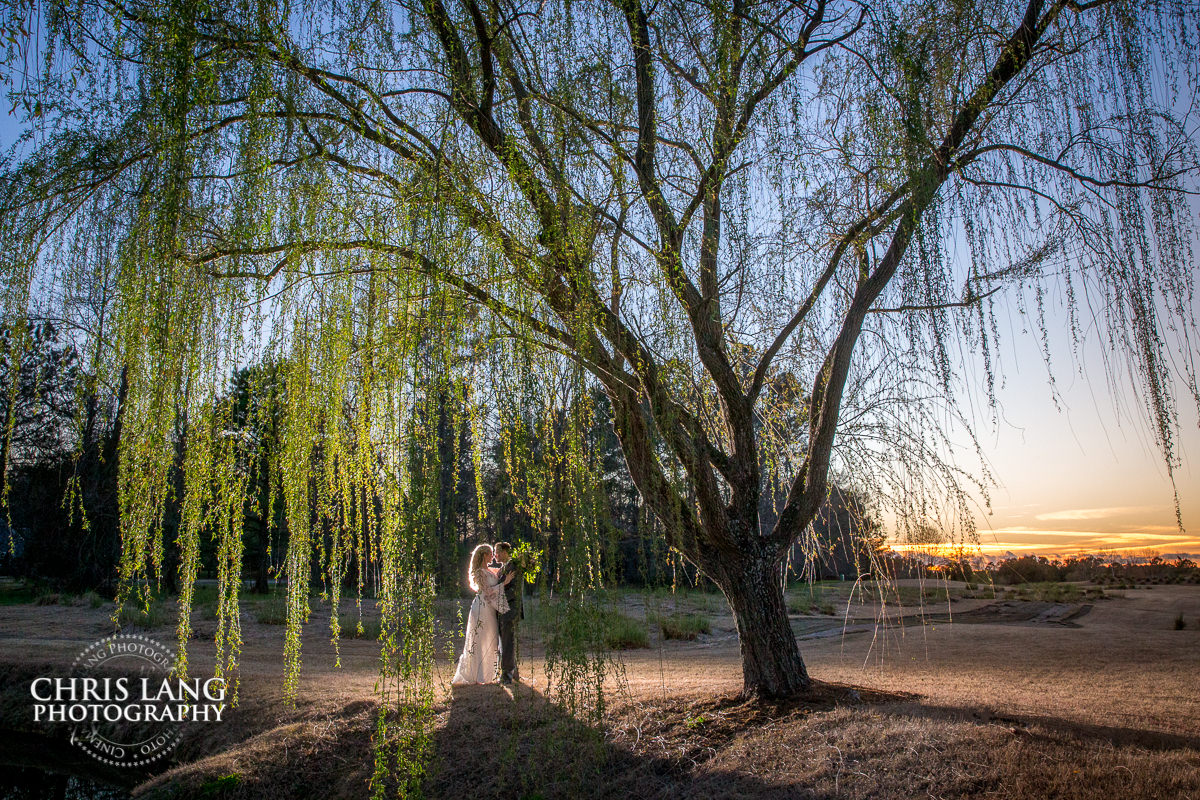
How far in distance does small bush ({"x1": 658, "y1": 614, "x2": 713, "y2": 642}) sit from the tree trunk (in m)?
7.21

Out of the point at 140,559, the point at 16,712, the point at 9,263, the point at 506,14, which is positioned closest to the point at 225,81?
the point at 9,263

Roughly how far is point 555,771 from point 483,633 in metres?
2.68

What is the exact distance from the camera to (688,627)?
42.2 feet

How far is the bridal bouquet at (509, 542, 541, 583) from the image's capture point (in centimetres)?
261

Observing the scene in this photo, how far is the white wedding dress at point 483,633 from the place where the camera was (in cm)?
687

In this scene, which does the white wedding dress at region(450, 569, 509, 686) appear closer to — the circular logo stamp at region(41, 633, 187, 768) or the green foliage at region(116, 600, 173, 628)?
the circular logo stamp at region(41, 633, 187, 768)

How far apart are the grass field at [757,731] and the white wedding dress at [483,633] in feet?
1.95

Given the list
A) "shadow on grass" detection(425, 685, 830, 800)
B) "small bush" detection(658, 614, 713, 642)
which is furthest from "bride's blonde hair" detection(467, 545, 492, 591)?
"small bush" detection(658, 614, 713, 642)

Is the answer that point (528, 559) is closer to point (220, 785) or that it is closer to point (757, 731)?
point (757, 731)

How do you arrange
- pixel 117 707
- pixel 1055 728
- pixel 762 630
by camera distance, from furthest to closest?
1. pixel 117 707
2. pixel 762 630
3. pixel 1055 728

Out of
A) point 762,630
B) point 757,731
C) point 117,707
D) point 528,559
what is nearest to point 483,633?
point 762,630

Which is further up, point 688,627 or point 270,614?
point 270,614

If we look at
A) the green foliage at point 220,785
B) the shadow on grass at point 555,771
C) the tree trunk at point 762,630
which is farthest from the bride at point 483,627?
the tree trunk at point 762,630

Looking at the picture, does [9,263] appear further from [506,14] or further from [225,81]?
[506,14]
